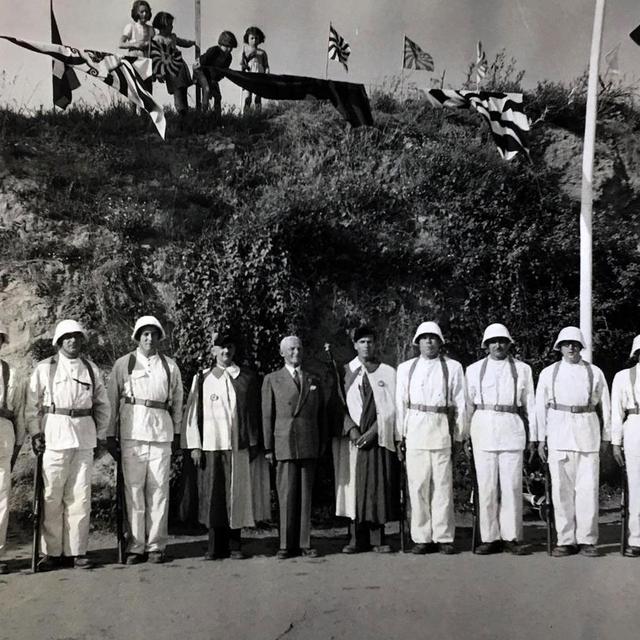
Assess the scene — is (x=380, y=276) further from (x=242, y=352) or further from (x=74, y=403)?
(x=74, y=403)

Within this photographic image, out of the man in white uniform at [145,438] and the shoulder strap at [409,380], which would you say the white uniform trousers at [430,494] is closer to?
the shoulder strap at [409,380]

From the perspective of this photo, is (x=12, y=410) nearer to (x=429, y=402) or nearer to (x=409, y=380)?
(x=409, y=380)

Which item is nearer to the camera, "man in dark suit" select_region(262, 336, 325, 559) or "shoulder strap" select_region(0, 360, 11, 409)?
"shoulder strap" select_region(0, 360, 11, 409)

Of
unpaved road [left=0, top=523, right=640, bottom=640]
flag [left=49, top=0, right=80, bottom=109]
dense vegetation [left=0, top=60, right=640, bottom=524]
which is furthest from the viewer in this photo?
flag [left=49, top=0, right=80, bottom=109]

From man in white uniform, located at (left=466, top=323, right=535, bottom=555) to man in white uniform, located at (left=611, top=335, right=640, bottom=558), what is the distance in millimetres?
800

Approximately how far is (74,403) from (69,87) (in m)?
4.73

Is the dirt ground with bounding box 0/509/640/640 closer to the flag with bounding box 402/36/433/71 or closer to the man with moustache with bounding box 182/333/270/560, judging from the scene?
the man with moustache with bounding box 182/333/270/560

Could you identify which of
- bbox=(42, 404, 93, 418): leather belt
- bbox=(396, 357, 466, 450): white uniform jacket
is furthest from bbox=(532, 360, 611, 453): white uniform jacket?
bbox=(42, 404, 93, 418): leather belt

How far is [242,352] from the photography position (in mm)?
8812

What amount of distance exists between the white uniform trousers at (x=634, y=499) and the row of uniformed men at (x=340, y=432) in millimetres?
12

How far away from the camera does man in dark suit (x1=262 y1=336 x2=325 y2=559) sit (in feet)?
23.1

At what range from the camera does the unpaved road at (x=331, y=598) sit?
4977mm

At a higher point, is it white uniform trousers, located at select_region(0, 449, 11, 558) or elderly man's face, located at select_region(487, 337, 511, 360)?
elderly man's face, located at select_region(487, 337, 511, 360)

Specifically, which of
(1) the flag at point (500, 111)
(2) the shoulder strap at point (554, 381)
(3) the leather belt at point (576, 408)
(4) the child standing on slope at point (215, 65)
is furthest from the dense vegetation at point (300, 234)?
(3) the leather belt at point (576, 408)
